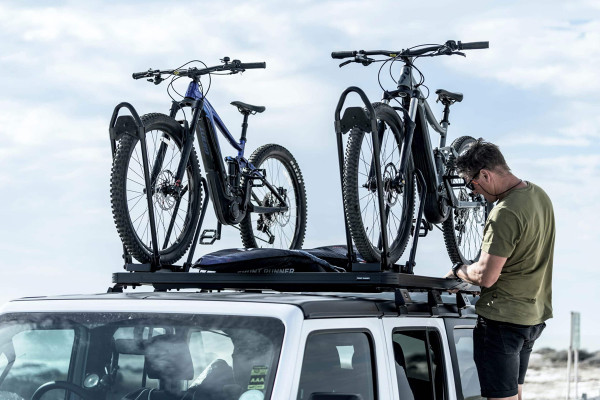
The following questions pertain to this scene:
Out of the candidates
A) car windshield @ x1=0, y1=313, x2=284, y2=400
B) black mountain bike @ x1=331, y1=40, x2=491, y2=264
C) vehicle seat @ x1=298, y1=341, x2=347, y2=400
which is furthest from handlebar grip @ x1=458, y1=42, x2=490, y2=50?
car windshield @ x1=0, y1=313, x2=284, y2=400

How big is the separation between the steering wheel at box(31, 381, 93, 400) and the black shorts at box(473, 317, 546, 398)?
7.17ft

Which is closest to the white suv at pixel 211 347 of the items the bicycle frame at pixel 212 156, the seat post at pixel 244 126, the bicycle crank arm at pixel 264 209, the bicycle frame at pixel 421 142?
the bicycle frame at pixel 421 142

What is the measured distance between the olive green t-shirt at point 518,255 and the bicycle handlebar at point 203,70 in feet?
10.9

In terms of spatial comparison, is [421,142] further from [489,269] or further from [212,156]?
[489,269]

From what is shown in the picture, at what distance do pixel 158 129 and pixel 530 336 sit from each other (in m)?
3.20

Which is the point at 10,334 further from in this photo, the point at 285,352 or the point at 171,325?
the point at 285,352

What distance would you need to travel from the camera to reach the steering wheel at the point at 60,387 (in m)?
4.23

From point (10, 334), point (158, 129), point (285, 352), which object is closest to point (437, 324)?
point (285, 352)

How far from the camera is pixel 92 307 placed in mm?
4410

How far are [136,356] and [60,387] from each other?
39 centimetres

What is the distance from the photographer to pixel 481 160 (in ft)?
17.7

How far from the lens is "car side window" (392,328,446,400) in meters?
4.55

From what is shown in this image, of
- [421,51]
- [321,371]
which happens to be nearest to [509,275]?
[321,371]

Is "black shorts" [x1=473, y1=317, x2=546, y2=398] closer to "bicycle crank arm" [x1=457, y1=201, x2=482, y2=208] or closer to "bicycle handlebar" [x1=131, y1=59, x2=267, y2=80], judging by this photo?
"bicycle crank arm" [x1=457, y1=201, x2=482, y2=208]
